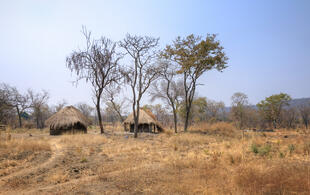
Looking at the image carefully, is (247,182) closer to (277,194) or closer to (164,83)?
(277,194)

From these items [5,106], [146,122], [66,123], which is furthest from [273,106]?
[5,106]

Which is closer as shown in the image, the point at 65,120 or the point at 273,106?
the point at 65,120

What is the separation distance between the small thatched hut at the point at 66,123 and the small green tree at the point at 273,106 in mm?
31861

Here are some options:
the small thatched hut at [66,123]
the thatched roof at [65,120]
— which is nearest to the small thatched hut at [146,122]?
the small thatched hut at [66,123]

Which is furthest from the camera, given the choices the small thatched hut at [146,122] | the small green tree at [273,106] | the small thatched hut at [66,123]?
the small green tree at [273,106]

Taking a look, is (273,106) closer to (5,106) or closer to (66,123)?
(66,123)

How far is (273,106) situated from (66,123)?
115ft

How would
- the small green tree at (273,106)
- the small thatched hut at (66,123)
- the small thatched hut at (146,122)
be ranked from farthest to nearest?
the small green tree at (273,106) < the small thatched hut at (146,122) < the small thatched hut at (66,123)

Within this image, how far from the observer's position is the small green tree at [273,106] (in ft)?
105

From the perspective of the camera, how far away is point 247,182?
3061 mm

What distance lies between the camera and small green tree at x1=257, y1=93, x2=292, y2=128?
3206 cm

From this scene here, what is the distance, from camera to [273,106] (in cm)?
3338

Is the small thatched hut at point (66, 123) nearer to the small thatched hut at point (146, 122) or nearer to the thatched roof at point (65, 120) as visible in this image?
the thatched roof at point (65, 120)

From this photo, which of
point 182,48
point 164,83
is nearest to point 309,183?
point 182,48
